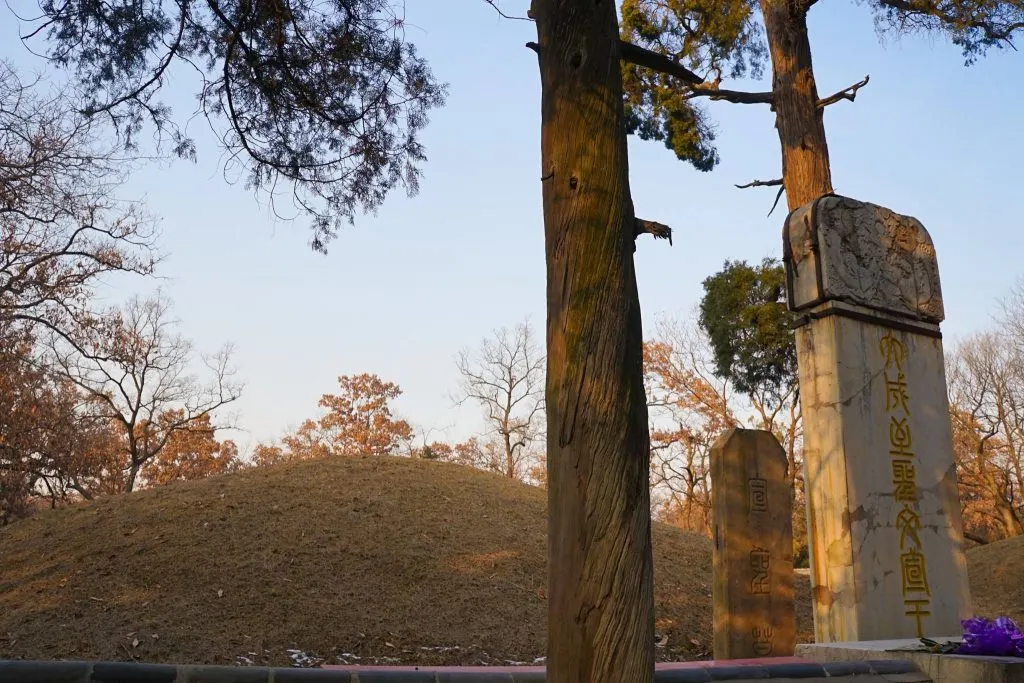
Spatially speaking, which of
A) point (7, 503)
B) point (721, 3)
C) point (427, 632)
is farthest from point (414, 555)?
point (7, 503)

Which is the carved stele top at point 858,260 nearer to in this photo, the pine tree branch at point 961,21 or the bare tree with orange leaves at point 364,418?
the pine tree branch at point 961,21

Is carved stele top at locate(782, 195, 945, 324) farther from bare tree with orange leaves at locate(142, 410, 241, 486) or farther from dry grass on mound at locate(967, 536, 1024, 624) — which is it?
bare tree with orange leaves at locate(142, 410, 241, 486)

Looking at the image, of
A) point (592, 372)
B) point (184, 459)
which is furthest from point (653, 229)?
point (184, 459)

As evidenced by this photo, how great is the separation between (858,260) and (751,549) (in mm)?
2197

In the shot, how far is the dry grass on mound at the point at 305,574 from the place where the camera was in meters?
6.63

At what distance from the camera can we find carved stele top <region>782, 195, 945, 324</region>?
19.3ft

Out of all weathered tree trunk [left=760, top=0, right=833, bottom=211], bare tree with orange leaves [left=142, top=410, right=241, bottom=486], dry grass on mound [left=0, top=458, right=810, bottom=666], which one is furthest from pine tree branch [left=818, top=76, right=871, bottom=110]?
bare tree with orange leaves [left=142, top=410, right=241, bottom=486]

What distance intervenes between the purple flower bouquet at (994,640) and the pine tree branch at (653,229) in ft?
9.57

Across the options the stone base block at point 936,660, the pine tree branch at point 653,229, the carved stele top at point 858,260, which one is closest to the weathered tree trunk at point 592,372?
the pine tree branch at point 653,229

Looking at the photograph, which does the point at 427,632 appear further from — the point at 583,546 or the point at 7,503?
the point at 7,503

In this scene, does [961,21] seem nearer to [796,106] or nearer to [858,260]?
[796,106]

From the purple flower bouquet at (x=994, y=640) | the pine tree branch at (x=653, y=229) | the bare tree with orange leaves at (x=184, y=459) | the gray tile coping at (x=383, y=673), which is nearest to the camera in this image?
the gray tile coping at (x=383, y=673)

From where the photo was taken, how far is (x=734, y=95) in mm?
10281

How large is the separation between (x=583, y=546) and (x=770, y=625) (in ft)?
12.7
